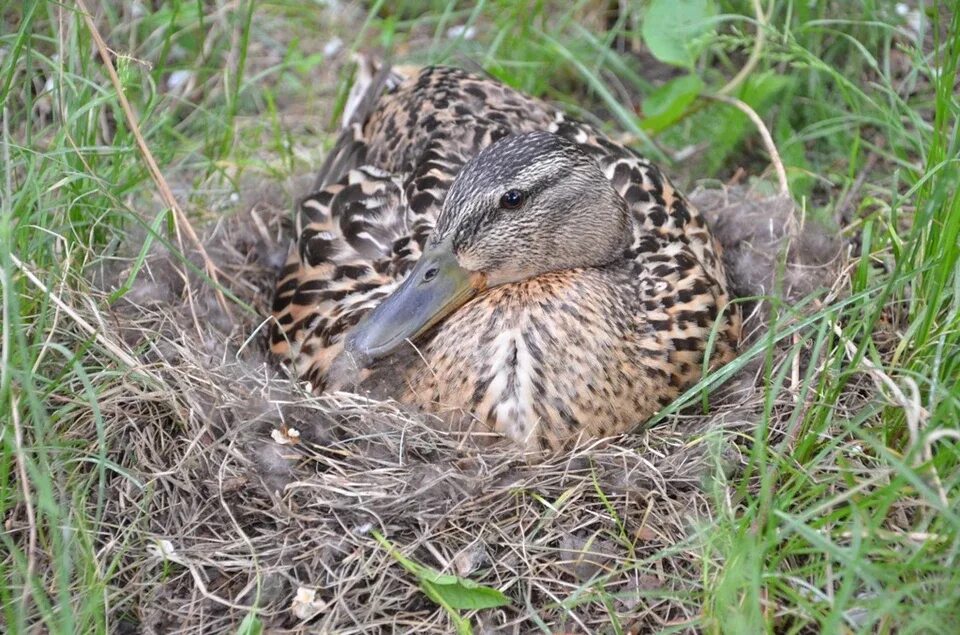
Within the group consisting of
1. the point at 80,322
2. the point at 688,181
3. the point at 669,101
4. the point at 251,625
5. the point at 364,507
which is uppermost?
the point at 669,101

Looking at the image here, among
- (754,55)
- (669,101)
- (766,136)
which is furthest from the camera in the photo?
(669,101)

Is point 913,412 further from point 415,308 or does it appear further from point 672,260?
point 415,308

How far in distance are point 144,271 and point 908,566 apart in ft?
7.26

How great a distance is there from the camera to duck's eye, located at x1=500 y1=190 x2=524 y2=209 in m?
2.93

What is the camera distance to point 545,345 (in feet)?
9.47

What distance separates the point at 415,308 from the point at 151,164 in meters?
0.88

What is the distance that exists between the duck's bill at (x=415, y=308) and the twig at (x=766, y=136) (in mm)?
1271

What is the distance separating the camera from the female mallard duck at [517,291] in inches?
114

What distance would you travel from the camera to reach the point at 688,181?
4262 millimetres

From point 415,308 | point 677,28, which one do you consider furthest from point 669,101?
point 415,308

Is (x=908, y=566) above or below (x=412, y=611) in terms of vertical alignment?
above

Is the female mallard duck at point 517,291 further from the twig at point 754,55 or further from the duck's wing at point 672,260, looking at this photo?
Answer: the twig at point 754,55

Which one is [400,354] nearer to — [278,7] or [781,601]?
[781,601]

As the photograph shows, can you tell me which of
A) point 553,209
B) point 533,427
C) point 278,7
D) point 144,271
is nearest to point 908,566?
point 533,427
